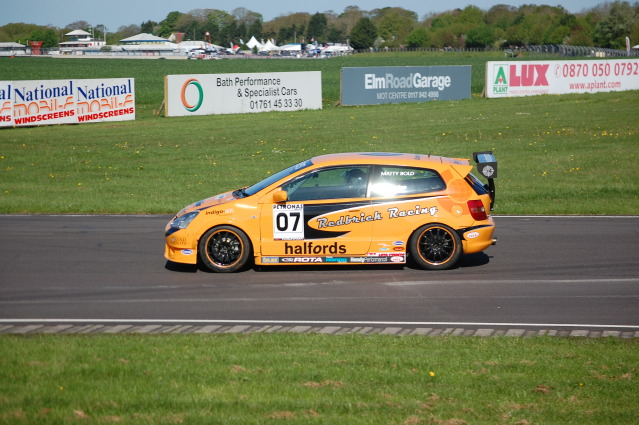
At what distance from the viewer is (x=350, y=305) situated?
9.67 meters

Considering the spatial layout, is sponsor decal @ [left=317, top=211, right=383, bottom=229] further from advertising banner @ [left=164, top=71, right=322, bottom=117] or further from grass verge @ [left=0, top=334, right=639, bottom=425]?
advertising banner @ [left=164, top=71, right=322, bottom=117]

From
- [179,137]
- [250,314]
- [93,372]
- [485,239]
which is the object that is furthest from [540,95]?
[93,372]

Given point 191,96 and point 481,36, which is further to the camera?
point 481,36

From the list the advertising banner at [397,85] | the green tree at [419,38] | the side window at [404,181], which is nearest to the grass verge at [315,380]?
the side window at [404,181]

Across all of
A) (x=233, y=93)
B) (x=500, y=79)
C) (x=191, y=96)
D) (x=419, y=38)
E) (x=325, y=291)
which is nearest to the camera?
(x=325, y=291)

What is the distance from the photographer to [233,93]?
3684 cm

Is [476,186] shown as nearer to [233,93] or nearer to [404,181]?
[404,181]

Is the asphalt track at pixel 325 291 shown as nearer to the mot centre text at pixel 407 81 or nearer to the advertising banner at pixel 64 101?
the advertising banner at pixel 64 101

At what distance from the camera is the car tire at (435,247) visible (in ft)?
37.3

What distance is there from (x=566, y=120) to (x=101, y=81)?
1777cm

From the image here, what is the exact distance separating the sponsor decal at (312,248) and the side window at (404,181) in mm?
847

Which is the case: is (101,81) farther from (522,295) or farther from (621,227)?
(522,295)

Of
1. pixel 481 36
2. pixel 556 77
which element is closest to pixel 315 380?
pixel 556 77

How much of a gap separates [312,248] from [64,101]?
960 inches
